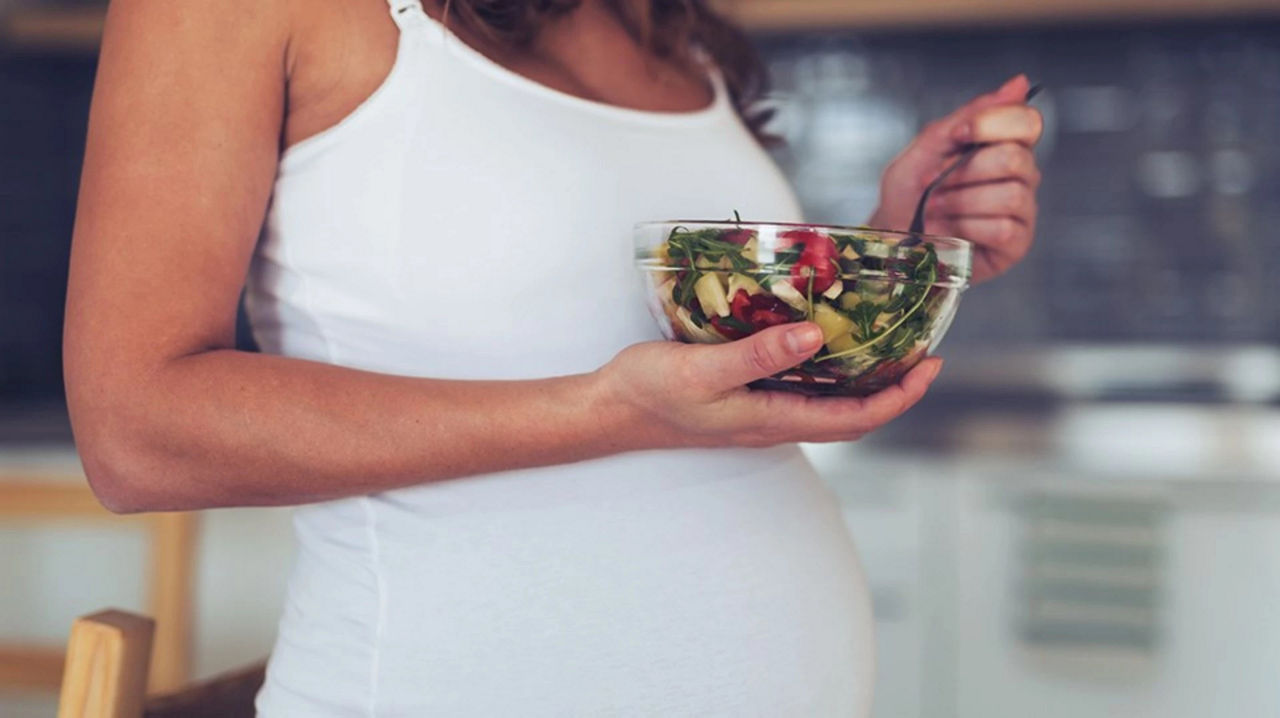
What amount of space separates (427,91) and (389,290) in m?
0.11

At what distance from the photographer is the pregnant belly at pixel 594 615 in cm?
68

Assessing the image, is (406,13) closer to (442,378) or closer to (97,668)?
(442,378)

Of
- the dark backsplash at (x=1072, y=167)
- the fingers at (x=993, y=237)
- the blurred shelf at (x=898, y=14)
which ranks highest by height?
the blurred shelf at (x=898, y=14)

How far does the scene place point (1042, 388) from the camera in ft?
7.83

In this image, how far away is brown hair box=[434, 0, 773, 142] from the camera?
0.75 meters

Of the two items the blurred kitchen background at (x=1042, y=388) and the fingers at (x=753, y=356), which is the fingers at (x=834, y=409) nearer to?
the fingers at (x=753, y=356)

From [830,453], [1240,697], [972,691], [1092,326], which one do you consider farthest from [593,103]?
[1092,326]

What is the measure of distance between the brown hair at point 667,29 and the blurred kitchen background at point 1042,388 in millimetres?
787

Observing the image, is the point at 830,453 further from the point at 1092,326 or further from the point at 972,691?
the point at 1092,326

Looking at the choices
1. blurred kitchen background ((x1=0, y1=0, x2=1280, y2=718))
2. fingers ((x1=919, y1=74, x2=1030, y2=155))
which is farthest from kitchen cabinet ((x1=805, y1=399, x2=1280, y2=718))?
fingers ((x1=919, y1=74, x2=1030, y2=155))

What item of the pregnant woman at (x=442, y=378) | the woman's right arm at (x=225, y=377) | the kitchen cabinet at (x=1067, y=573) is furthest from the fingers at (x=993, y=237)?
the kitchen cabinet at (x=1067, y=573)

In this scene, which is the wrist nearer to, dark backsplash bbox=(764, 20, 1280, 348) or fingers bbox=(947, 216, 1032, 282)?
fingers bbox=(947, 216, 1032, 282)

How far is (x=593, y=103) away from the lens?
2.54 feet

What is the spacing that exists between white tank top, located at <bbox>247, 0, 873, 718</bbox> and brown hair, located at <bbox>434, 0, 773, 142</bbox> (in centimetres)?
4
